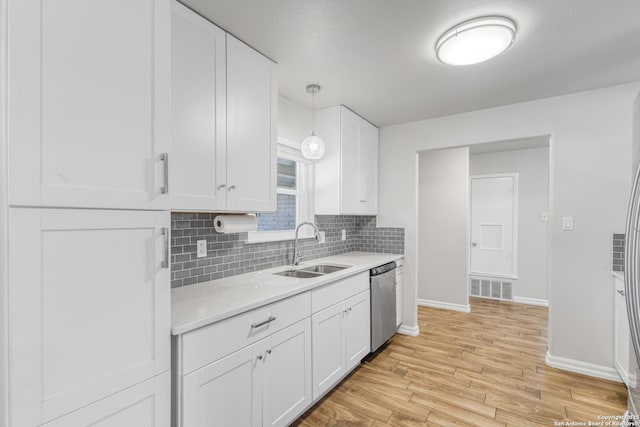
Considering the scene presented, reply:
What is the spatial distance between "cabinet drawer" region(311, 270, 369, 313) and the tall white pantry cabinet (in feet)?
3.56

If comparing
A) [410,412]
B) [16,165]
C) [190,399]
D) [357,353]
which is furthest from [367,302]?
[16,165]

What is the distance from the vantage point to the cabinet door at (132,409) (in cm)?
99

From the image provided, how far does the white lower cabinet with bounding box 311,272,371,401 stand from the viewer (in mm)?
2139

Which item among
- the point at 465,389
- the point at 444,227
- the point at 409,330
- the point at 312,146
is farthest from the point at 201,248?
the point at 444,227

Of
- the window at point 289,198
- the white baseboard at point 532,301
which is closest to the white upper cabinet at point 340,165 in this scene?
the window at point 289,198

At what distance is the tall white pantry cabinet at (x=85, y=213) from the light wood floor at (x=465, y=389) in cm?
140

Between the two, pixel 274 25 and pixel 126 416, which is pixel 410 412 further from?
pixel 274 25

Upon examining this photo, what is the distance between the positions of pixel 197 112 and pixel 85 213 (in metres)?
0.89

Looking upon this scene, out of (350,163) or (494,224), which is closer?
(350,163)

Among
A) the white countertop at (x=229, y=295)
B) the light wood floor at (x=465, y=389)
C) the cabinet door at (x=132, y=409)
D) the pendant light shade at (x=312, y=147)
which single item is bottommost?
the light wood floor at (x=465, y=389)

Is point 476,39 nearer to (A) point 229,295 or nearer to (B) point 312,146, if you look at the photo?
(B) point 312,146

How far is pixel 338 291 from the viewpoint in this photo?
7.79 feet

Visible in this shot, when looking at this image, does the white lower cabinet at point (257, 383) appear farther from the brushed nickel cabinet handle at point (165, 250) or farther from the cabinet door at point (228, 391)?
the brushed nickel cabinet handle at point (165, 250)

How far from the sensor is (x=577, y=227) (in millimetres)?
2705
